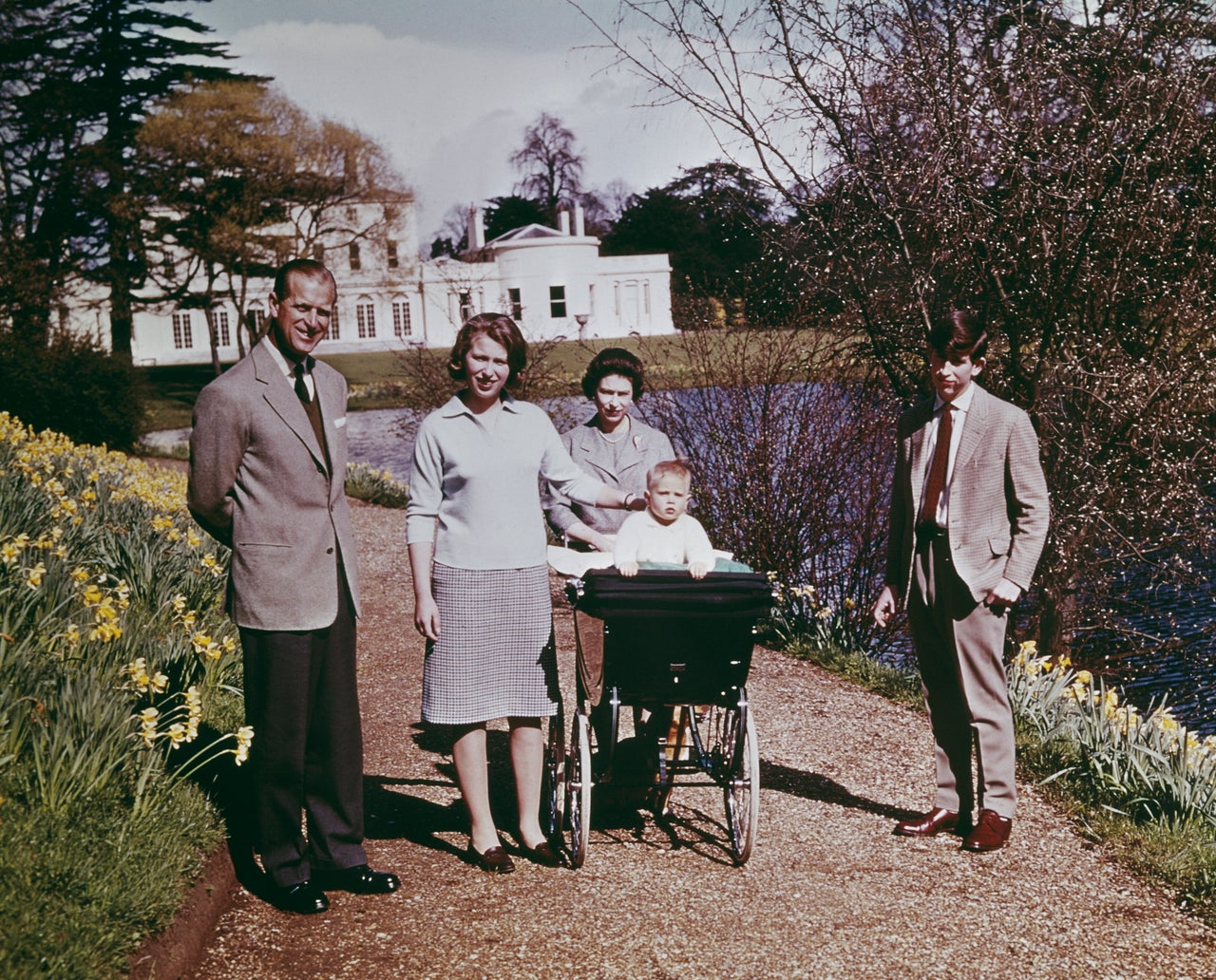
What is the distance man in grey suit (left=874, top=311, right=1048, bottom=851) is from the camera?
15.5 feet

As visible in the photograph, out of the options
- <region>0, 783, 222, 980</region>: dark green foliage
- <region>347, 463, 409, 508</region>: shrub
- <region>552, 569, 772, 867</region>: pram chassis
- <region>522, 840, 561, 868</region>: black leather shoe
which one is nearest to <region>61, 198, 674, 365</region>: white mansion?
<region>347, 463, 409, 508</region>: shrub

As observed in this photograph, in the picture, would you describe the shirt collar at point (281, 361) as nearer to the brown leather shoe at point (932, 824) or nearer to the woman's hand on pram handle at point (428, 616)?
the woman's hand on pram handle at point (428, 616)

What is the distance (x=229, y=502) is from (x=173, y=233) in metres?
39.3

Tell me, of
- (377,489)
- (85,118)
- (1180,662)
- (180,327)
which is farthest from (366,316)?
(1180,662)

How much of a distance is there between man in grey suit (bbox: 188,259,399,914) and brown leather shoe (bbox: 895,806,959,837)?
6.80 ft

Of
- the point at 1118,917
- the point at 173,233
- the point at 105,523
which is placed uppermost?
the point at 173,233

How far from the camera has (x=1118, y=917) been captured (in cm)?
428

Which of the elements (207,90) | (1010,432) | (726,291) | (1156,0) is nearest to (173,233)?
(207,90)

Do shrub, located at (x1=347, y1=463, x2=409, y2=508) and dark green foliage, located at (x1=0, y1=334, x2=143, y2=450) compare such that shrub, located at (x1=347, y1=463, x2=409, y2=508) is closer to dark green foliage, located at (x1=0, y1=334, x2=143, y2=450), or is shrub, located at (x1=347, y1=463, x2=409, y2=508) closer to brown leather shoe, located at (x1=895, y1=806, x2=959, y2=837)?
dark green foliage, located at (x1=0, y1=334, x2=143, y2=450)

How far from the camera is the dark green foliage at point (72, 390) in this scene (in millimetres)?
19188

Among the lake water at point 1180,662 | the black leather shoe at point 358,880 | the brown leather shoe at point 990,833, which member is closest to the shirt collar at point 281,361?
the black leather shoe at point 358,880

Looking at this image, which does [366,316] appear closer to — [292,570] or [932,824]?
[932,824]

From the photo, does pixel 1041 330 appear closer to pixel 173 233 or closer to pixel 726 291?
pixel 726 291

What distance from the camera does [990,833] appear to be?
189 inches
